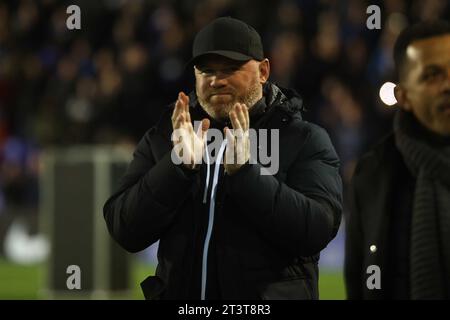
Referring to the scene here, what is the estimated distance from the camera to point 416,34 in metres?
3.34

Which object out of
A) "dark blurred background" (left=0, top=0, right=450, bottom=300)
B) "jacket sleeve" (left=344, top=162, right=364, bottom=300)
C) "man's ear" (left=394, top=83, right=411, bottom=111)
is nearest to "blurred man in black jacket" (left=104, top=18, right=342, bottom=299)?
"jacket sleeve" (left=344, top=162, right=364, bottom=300)

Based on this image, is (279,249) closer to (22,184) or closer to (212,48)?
(212,48)

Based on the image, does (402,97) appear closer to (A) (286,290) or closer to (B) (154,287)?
(A) (286,290)

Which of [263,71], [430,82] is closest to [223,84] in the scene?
[263,71]

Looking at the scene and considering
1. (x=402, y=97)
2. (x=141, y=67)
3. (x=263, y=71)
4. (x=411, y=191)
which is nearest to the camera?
(x=411, y=191)

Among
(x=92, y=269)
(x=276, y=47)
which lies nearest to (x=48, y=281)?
(x=92, y=269)

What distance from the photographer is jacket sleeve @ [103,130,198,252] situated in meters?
3.63

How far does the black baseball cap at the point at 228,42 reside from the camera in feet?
12.1

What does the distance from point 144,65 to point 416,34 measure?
9289mm

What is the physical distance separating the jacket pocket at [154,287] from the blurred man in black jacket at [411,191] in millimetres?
681

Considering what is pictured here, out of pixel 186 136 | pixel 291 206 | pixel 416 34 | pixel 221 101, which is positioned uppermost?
pixel 416 34

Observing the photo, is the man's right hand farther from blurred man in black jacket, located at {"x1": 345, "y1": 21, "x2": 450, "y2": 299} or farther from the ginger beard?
blurred man in black jacket, located at {"x1": 345, "y1": 21, "x2": 450, "y2": 299}

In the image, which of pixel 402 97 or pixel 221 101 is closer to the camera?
pixel 402 97

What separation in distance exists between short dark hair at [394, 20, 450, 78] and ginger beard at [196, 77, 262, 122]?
555 mm
